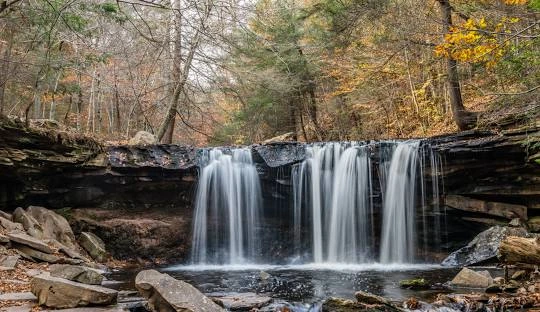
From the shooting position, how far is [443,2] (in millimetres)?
11766

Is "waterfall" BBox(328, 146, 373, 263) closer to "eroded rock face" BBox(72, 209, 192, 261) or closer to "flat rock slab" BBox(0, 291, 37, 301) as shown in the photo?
"eroded rock face" BBox(72, 209, 192, 261)

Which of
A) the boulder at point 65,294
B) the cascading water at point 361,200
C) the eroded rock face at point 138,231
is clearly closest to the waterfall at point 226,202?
the eroded rock face at point 138,231

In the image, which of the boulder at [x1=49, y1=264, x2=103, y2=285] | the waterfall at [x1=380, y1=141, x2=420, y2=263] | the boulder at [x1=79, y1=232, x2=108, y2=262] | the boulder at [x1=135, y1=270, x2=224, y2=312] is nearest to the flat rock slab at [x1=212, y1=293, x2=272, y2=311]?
the boulder at [x1=135, y1=270, x2=224, y2=312]

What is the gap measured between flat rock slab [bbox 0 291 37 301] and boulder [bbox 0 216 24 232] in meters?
3.96

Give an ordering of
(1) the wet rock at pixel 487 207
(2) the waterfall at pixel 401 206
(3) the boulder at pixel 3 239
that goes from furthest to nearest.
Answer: (2) the waterfall at pixel 401 206, (1) the wet rock at pixel 487 207, (3) the boulder at pixel 3 239

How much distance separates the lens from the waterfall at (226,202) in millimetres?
12922

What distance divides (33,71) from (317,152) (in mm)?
7830

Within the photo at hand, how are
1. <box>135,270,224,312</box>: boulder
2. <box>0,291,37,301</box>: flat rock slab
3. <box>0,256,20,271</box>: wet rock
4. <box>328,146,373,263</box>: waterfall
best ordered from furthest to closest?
<box>328,146,373,263</box>: waterfall < <box>0,256,20,271</box>: wet rock < <box>0,291,37,301</box>: flat rock slab < <box>135,270,224,312</box>: boulder

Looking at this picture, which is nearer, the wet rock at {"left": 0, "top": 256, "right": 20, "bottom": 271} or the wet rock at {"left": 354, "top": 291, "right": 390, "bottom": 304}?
the wet rock at {"left": 354, "top": 291, "right": 390, "bottom": 304}

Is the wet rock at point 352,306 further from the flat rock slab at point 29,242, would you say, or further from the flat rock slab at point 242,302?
the flat rock slab at point 29,242

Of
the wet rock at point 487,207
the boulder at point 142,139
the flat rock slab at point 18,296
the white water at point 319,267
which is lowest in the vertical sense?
the white water at point 319,267

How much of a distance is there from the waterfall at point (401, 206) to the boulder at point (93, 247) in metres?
7.30

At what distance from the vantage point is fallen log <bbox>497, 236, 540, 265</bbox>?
6.96 metres

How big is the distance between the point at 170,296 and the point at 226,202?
25.2 ft
